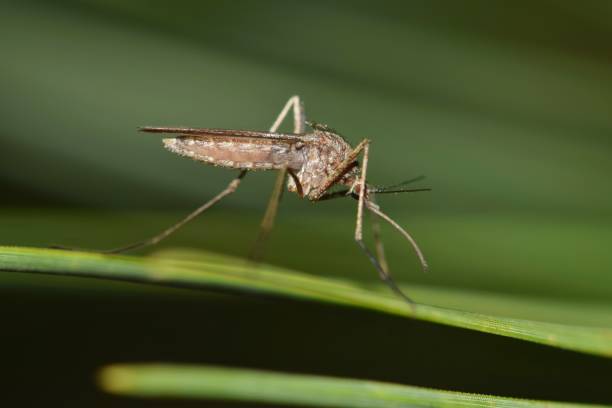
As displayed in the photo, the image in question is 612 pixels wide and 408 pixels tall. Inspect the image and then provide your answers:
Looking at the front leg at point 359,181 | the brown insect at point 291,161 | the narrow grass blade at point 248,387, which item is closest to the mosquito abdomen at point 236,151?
the brown insect at point 291,161

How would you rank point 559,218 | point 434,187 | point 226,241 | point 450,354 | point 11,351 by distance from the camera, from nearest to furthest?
point 450,354 → point 11,351 → point 226,241 → point 559,218 → point 434,187

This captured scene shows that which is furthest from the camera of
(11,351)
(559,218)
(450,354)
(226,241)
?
(559,218)

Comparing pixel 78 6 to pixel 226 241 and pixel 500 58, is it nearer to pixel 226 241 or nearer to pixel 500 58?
pixel 226 241

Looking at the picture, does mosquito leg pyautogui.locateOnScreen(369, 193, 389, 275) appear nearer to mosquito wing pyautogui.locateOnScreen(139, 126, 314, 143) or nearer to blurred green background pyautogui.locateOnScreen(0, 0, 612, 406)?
blurred green background pyautogui.locateOnScreen(0, 0, 612, 406)

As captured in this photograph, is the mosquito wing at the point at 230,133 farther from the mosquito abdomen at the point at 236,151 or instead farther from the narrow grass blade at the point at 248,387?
the narrow grass blade at the point at 248,387

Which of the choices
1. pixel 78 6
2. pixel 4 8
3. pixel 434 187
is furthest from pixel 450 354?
pixel 4 8

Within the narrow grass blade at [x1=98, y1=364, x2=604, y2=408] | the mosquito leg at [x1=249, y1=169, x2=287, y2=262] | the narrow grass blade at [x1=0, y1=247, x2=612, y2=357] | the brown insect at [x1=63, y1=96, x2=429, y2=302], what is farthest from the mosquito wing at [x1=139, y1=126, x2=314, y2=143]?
the narrow grass blade at [x1=98, y1=364, x2=604, y2=408]

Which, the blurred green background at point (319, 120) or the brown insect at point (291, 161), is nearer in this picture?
the blurred green background at point (319, 120)
